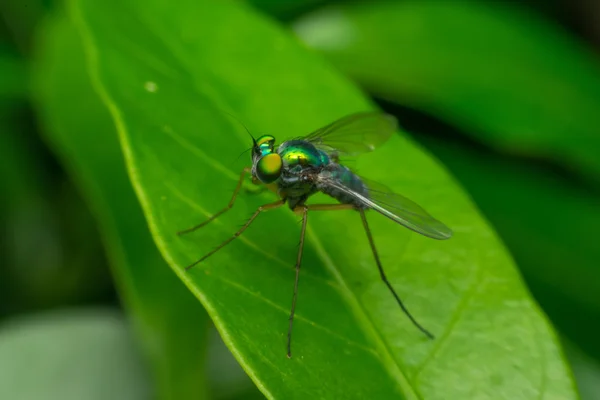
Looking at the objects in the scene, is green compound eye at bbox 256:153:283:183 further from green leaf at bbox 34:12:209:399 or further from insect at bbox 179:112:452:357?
green leaf at bbox 34:12:209:399

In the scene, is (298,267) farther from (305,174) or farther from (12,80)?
(12,80)

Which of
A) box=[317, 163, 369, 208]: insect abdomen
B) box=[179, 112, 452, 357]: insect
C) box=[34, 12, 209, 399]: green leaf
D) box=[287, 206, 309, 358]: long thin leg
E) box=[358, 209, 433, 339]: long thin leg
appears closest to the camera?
box=[287, 206, 309, 358]: long thin leg

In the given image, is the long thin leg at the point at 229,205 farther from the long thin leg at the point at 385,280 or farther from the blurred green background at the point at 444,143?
the blurred green background at the point at 444,143

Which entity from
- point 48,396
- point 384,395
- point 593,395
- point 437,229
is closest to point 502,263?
point 437,229

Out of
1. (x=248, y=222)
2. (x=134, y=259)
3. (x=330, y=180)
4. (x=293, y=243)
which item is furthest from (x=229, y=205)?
(x=134, y=259)

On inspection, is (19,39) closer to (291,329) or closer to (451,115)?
(451,115)

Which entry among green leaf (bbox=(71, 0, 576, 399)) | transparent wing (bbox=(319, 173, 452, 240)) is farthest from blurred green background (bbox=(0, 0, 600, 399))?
transparent wing (bbox=(319, 173, 452, 240))
